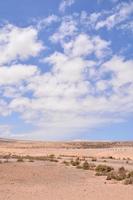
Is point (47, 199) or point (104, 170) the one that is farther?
point (104, 170)

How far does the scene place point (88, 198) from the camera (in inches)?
904

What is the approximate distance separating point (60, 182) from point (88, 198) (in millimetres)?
6792

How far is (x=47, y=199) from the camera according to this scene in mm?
22469

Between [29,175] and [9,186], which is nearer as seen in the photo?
[9,186]

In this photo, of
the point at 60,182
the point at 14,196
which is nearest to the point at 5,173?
the point at 60,182

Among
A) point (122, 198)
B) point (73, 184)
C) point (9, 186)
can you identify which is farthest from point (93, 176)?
point (122, 198)

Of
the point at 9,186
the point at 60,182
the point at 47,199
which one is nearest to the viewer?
the point at 47,199

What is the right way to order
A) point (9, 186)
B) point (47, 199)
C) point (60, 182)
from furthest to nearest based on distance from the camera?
point (60, 182), point (9, 186), point (47, 199)

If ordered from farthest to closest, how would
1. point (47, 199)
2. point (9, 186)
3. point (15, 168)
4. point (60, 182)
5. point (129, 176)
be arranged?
point (15, 168) → point (129, 176) → point (60, 182) → point (9, 186) → point (47, 199)

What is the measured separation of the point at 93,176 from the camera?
3378 centimetres

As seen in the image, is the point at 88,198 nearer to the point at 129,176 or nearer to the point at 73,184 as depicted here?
the point at 73,184

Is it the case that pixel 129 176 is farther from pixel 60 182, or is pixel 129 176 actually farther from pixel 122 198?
pixel 122 198

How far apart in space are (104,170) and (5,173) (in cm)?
829

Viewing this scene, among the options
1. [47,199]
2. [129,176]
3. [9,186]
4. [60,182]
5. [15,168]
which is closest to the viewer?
[47,199]
